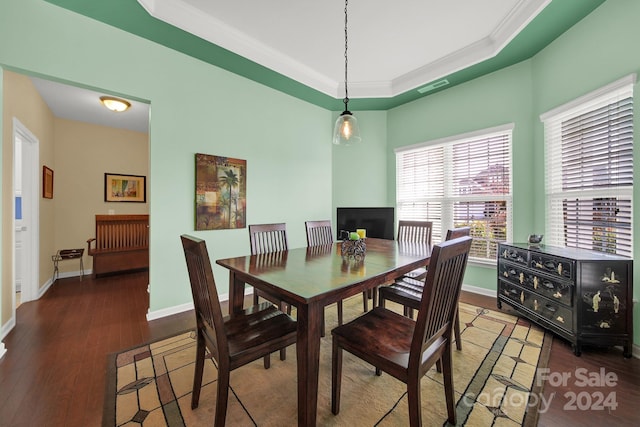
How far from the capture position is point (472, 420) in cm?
138

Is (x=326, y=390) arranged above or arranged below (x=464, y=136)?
below

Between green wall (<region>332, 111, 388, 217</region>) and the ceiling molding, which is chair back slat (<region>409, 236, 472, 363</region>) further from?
green wall (<region>332, 111, 388, 217</region>)

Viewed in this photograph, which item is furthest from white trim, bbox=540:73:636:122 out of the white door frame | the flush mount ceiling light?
the white door frame

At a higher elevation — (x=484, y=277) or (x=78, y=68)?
(x=78, y=68)

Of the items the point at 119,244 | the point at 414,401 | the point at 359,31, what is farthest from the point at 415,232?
the point at 119,244

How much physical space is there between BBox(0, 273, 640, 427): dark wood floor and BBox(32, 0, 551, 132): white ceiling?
2948 mm

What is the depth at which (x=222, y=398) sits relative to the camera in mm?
1213

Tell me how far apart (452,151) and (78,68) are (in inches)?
177

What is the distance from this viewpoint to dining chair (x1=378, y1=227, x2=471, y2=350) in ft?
6.30

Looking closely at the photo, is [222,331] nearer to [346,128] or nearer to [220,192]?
[346,128]

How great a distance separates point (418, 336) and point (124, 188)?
5.95 meters

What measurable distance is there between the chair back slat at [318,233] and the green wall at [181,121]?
1040 millimetres

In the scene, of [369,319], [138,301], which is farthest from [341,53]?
[138,301]

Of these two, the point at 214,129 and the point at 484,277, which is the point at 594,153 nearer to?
the point at 484,277
